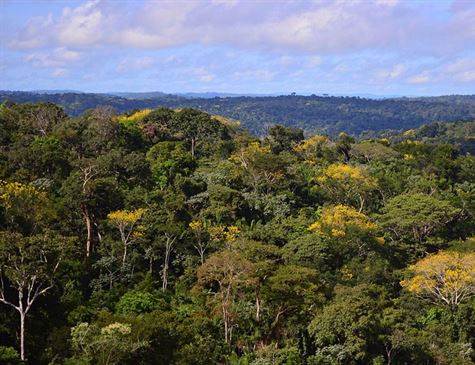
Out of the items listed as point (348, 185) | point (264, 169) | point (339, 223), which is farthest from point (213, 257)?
point (348, 185)

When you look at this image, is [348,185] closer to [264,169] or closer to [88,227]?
[264,169]

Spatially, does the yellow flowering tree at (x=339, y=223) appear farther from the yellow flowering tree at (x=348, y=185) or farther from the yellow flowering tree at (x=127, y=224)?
the yellow flowering tree at (x=127, y=224)

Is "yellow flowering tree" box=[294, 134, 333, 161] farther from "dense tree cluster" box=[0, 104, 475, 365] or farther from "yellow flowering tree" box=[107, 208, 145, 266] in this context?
"yellow flowering tree" box=[107, 208, 145, 266]

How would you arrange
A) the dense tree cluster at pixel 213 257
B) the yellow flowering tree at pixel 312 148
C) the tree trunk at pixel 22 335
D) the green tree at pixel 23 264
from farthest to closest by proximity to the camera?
the yellow flowering tree at pixel 312 148, the dense tree cluster at pixel 213 257, the green tree at pixel 23 264, the tree trunk at pixel 22 335

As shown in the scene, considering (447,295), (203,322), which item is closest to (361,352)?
(203,322)

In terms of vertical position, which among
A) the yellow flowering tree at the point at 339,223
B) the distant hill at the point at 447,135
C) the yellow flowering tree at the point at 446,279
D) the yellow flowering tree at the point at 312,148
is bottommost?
the yellow flowering tree at the point at 446,279

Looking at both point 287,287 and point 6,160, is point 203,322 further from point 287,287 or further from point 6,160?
point 6,160

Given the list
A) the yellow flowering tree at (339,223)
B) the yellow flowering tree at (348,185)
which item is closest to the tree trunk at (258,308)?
the yellow flowering tree at (339,223)
